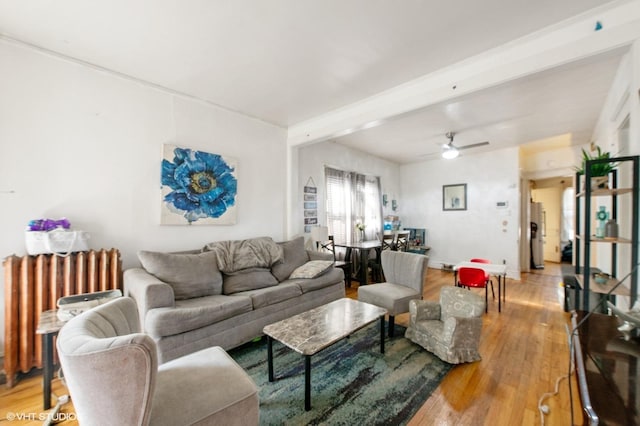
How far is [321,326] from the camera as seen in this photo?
6.87 ft

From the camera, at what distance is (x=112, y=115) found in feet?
8.50

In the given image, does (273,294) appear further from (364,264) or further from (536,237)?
(536,237)

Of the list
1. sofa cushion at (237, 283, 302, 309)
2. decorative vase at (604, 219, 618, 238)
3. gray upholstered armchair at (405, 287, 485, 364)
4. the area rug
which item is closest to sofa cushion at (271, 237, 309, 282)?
sofa cushion at (237, 283, 302, 309)

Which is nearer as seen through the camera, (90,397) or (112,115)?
(90,397)

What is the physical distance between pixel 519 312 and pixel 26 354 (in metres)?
5.15

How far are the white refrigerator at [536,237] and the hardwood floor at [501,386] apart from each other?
376 cm

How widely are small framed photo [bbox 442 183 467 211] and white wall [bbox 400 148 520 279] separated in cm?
9

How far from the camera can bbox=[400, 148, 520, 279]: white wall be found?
530 centimetres

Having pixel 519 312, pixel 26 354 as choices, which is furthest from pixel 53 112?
pixel 519 312

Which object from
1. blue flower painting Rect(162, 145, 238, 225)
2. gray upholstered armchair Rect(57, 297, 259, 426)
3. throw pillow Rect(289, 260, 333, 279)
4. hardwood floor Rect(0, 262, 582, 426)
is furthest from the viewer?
throw pillow Rect(289, 260, 333, 279)

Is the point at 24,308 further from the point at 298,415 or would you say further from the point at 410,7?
the point at 410,7

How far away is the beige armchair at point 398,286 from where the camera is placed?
2.76m

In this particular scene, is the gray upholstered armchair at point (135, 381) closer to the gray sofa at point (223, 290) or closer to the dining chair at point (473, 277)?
the gray sofa at point (223, 290)

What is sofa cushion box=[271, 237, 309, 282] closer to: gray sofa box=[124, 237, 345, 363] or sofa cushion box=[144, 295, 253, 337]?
gray sofa box=[124, 237, 345, 363]
